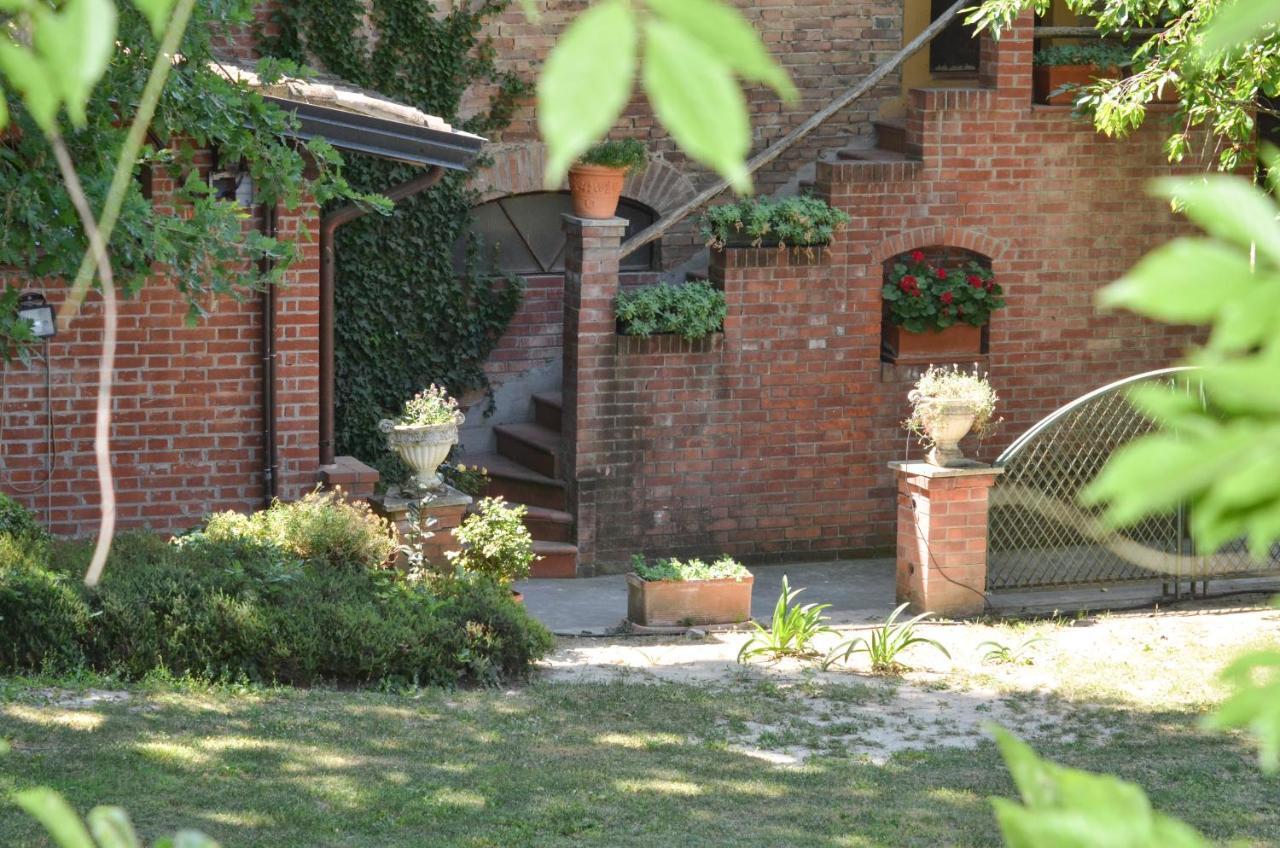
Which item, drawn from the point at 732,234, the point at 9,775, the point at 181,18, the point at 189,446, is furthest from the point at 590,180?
the point at 181,18

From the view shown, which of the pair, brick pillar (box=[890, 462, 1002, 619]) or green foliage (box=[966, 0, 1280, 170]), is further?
brick pillar (box=[890, 462, 1002, 619])

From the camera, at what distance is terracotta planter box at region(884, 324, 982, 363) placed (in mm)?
11039

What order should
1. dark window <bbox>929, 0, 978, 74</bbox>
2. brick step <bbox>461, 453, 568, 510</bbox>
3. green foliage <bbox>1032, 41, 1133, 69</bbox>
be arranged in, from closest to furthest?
brick step <bbox>461, 453, 568, 510</bbox>, green foliage <bbox>1032, 41, 1133, 69</bbox>, dark window <bbox>929, 0, 978, 74</bbox>

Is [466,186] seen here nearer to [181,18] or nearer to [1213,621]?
[1213,621]

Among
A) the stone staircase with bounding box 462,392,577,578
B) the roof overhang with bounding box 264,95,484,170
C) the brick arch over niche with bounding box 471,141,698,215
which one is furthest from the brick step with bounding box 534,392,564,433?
the roof overhang with bounding box 264,95,484,170

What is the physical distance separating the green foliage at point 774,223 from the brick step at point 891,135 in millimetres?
1021

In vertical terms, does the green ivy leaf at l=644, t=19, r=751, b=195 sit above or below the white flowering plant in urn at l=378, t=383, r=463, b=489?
above

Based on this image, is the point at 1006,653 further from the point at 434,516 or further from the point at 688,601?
the point at 434,516

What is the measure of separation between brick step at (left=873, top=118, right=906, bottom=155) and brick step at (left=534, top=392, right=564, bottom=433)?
2.89 meters

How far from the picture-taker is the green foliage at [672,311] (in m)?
10.5

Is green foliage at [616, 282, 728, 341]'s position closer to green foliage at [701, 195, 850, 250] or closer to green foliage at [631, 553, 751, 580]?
green foliage at [701, 195, 850, 250]

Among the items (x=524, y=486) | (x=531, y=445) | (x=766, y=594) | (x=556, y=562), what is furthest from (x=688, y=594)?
(x=531, y=445)

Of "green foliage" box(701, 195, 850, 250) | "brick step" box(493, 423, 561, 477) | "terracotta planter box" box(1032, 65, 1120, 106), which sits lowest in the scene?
"brick step" box(493, 423, 561, 477)

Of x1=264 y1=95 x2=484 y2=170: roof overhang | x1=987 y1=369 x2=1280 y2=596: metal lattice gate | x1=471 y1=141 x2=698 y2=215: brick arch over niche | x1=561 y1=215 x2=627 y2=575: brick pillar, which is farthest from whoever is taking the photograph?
x1=471 y1=141 x2=698 y2=215: brick arch over niche
